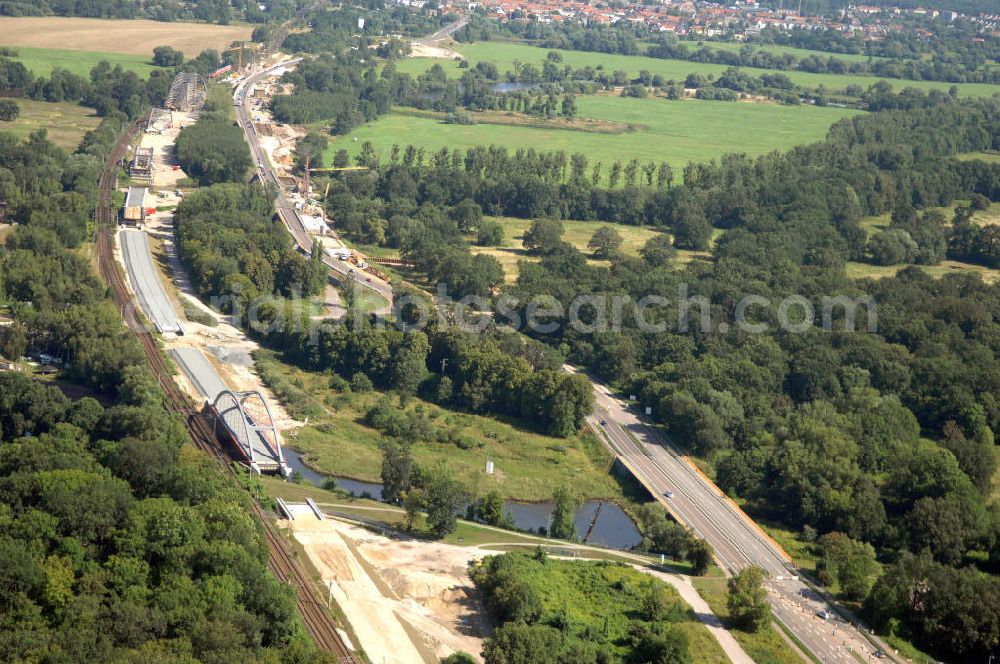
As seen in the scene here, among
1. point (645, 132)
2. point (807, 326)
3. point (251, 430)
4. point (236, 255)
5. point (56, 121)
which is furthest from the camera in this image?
point (645, 132)

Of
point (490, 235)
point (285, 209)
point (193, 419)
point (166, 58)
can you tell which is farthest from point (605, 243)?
point (166, 58)

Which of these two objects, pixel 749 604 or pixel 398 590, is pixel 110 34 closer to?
pixel 398 590

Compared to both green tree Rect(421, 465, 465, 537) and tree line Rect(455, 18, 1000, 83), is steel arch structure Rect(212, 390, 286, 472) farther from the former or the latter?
tree line Rect(455, 18, 1000, 83)

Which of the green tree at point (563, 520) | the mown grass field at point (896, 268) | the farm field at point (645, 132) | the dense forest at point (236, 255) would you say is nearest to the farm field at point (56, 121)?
the farm field at point (645, 132)

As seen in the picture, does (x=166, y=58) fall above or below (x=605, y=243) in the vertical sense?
above

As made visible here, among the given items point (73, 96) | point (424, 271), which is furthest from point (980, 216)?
point (73, 96)

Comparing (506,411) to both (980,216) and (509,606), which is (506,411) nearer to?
(509,606)
